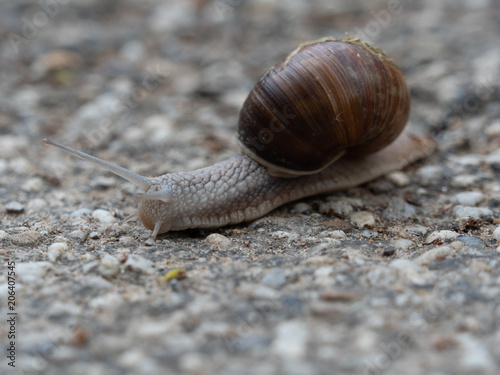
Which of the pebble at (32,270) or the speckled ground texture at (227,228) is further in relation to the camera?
the pebble at (32,270)

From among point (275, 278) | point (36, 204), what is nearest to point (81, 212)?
point (36, 204)

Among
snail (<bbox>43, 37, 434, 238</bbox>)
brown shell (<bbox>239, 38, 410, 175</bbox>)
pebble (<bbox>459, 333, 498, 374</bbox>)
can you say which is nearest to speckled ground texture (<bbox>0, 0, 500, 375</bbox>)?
pebble (<bbox>459, 333, 498, 374</bbox>)

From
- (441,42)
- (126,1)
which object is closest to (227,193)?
(441,42)

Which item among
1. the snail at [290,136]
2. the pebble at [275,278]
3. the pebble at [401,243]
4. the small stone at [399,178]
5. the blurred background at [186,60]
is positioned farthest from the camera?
the blurred background at [186,60]

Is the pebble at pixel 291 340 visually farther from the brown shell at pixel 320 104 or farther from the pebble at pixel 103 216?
the pebble at pixel 103 216

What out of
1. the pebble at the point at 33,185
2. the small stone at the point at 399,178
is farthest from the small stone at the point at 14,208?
the small stone at the point at 399,178

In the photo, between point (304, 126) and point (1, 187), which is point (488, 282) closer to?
point (304, 126)
